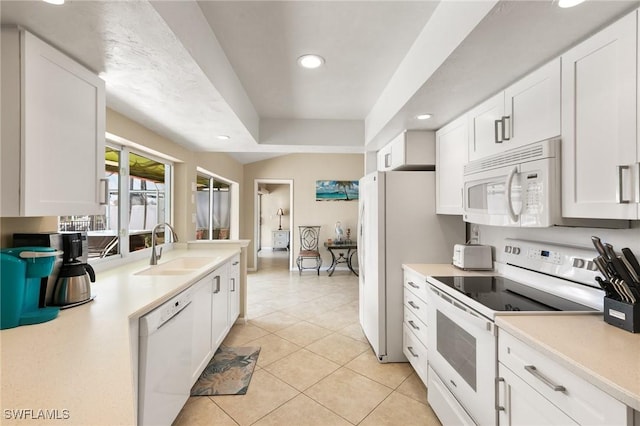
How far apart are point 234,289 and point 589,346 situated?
9.26 feet

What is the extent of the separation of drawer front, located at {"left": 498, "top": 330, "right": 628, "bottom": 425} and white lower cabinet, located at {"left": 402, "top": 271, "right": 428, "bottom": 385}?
859 millimetres

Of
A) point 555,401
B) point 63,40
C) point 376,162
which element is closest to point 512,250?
point 555,401

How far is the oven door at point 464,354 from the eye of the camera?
52.9 inches

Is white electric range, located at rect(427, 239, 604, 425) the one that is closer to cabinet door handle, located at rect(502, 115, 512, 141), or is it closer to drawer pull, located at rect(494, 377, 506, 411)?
drawer pull, located at rect(494, 377, 506, 411)

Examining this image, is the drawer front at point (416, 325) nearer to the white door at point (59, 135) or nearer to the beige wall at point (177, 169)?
the white door at point (59, 135)

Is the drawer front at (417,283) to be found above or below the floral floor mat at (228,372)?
above

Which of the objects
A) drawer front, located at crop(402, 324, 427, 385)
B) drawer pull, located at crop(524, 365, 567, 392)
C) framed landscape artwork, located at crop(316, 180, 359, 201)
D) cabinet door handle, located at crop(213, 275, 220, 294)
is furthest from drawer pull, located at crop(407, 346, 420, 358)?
framed landscape artwork, located at crop(316, 180, 359, 201)

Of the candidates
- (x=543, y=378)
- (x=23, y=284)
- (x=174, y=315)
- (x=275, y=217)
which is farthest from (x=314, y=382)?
(x=275, y=217)

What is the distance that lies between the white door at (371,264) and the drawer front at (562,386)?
131cm

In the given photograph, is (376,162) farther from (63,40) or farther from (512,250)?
(63,40)

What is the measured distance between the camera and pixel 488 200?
1.78 metres

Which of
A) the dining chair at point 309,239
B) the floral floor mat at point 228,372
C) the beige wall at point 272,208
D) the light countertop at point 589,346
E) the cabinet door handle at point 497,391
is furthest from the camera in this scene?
the beige wall at point 272,208

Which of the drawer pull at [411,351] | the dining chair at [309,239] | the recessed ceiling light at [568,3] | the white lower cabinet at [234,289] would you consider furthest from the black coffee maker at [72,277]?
the dining chair at [309,239]

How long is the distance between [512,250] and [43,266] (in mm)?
2642
